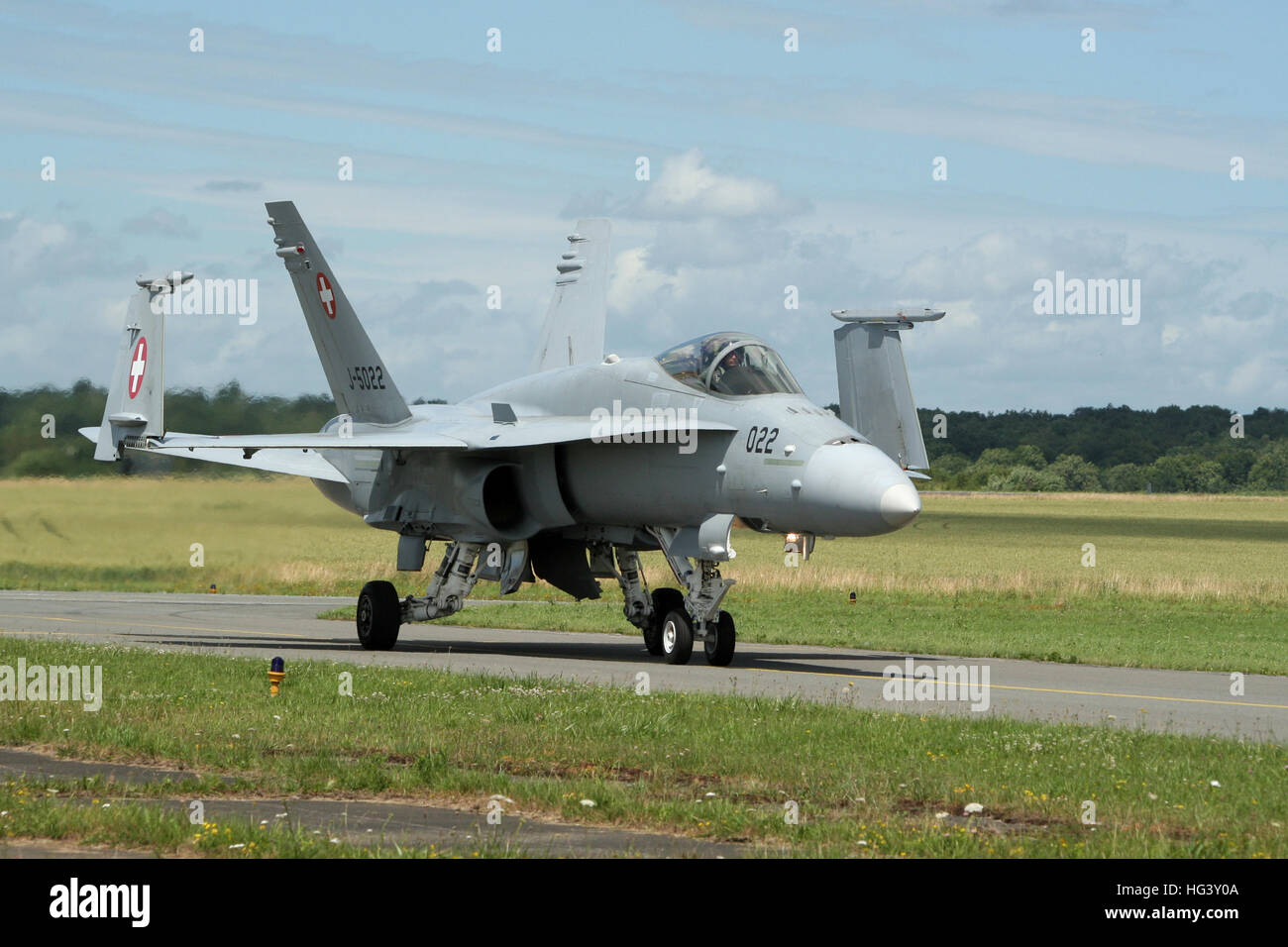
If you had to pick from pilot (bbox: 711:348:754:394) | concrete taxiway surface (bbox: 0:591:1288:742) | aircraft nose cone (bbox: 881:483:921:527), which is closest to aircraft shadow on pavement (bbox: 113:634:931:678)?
concrete taxiway surface (bbox: 0:591:1288:742)

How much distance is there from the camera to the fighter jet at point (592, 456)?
1961cm

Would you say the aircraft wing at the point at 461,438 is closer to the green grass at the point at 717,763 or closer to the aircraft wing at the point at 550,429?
the aircraft wing at the point at 550,429

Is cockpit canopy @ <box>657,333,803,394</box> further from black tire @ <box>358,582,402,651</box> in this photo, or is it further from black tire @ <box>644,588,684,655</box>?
black tire @ <box>358,582,402,651</box>

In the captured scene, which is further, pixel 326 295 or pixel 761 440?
pixel 326 295

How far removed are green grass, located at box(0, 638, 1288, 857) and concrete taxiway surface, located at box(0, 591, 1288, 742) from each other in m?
1.93

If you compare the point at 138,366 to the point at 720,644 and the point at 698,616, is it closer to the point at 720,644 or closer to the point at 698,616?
the point at 698,616

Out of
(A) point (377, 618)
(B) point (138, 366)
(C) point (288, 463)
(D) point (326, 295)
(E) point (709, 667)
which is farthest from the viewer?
(C) point (288, 463)

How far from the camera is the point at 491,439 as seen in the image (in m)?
22.2

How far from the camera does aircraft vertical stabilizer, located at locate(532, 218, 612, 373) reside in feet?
94.0

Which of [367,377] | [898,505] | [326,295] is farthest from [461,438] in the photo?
[898,505]

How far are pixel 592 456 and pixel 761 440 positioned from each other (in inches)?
127

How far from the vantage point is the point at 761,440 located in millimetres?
19688

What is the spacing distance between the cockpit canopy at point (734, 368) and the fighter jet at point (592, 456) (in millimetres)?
25
